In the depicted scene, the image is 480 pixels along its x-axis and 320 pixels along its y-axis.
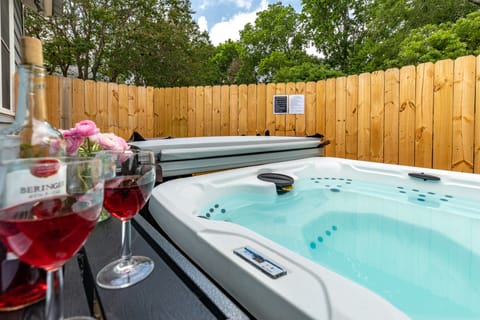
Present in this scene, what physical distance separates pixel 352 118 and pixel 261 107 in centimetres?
149

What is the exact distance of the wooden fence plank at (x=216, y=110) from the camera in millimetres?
4637

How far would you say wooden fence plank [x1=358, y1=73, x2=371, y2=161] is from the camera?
11.6 feet

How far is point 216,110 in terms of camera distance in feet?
15.4

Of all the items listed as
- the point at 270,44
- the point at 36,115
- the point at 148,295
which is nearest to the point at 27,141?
the point at 36,115

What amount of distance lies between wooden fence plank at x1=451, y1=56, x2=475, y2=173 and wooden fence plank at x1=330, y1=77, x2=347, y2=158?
4.09 ft

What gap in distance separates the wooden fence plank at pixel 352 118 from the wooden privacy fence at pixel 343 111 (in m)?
0.01

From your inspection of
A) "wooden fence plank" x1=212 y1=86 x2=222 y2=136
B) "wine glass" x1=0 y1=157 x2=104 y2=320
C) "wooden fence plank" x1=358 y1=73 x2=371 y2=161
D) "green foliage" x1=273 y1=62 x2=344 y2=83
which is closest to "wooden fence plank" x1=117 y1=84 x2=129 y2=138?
"wooden fence plank" x1=212 y1=86 x2=222 y2=136

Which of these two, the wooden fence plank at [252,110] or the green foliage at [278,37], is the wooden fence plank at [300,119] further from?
the green foliage at [278,37]

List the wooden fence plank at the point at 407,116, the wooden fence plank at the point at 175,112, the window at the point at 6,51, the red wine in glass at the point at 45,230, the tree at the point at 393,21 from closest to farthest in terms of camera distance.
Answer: the red wine in glass at the point at 45,230 → the window at the point at 6,51 → the wooden fence plank at the point at 407,116 → the wooden fence plank at the point at 175,112 → the tree at the point at 393,21

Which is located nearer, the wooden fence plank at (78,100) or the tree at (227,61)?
the wooden fence plank at (78,100)

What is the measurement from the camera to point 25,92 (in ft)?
1.64

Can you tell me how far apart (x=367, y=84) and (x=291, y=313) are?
3.72 m

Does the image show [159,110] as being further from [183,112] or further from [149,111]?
[183,112]

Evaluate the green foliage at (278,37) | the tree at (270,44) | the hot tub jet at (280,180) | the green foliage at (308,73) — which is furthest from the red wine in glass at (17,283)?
the tree at (270,44)
